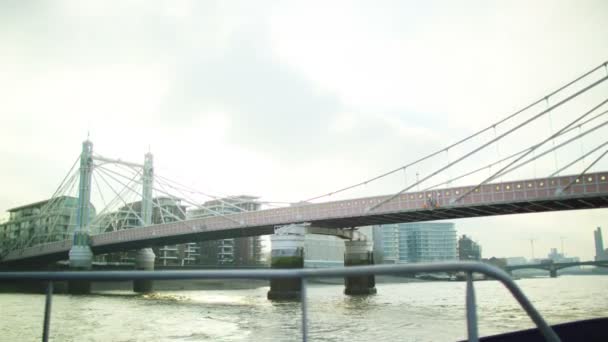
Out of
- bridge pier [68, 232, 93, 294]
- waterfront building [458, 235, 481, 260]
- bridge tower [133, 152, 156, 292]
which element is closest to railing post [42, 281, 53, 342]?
bridge pier [68, 232, 93, 294]

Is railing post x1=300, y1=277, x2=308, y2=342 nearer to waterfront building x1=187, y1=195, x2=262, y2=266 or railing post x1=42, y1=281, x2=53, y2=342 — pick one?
railing post x1=42, y1=281, x2=53, y2=342

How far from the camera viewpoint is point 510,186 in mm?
36625

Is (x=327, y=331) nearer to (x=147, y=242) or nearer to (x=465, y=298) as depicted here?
(x=465, y=298)

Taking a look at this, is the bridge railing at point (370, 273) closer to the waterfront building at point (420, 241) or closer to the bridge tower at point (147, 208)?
the bridge tower at point (147, 208)

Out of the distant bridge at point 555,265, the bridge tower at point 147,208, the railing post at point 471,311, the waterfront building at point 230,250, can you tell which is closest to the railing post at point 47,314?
the railing post at point 471,311

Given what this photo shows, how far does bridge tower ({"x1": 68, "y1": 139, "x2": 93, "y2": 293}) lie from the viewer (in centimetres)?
5875

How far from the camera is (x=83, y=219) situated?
62.6 metres

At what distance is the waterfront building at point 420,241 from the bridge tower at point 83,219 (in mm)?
119978

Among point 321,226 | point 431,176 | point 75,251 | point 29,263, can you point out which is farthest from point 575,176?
point 29,263

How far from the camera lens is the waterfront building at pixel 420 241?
561ft

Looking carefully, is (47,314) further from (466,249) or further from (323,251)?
(466,249)

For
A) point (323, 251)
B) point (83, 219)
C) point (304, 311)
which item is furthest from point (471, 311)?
point (323, 251)

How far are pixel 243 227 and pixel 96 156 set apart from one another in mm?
30816

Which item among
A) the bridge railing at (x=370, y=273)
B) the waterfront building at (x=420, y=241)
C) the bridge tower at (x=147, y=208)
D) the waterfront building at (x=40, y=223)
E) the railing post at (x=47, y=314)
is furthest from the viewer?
the waterfront building at (x=420, y=241)
